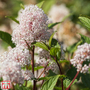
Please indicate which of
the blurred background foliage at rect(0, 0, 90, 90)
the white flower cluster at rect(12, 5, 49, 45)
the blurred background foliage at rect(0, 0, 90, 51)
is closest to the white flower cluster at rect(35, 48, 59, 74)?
the white flower cluster at rect(12, 5, 49, 45)

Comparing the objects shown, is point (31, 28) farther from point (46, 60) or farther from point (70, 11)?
point (70, 11)

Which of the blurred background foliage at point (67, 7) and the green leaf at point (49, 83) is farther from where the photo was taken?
the blurred background foliage at point (67, 7)

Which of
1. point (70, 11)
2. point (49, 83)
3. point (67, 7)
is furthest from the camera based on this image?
point (67, 7)

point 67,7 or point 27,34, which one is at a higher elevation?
point 67,7

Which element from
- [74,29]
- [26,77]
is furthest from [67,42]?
[26,77]

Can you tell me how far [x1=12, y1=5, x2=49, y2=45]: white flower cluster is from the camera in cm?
54

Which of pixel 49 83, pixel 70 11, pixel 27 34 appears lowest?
pixel 49 83

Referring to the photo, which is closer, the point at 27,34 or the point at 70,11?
the point at 27,34

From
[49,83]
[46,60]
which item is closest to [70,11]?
[46,60]

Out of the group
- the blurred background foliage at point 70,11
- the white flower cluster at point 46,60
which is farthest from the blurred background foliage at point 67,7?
the white flower cluster at point 46,60

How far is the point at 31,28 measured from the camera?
55cm

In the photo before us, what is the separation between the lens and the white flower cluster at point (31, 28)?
544 mm

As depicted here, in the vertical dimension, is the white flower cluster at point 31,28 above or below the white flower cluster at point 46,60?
above

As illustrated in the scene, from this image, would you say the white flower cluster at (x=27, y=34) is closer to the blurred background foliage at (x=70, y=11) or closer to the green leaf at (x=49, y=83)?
the green leaf at (x=49, y=83)
